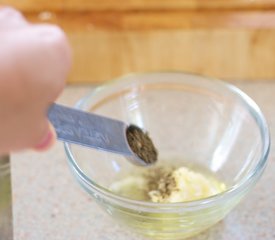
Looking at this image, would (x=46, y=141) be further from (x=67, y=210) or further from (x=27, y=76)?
(x=67, y=210)

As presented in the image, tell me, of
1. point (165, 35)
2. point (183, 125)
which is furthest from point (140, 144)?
point (165, 35)

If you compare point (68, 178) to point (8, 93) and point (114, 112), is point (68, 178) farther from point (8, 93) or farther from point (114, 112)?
point (8, 93)

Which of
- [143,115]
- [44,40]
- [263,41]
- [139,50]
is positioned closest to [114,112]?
[143,115]

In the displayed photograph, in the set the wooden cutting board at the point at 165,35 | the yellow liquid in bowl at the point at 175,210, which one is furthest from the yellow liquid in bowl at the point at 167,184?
the wooden cutting board at the point at 165,35

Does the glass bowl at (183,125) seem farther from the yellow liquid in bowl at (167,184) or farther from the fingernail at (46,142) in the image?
the fingernail at (46,142)

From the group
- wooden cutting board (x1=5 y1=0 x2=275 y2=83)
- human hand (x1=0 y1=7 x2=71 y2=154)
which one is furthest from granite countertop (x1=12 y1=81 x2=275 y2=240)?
human hand (x1=0 y1=7 x2=71 y2=154)
